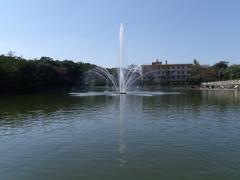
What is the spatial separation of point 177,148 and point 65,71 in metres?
125

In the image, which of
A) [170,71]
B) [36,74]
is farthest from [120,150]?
[170,71]

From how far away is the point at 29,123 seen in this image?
2858cm

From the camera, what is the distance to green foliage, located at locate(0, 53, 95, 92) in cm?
8474

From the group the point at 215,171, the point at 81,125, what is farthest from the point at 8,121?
the point at 215,171

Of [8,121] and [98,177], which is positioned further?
[8,121]

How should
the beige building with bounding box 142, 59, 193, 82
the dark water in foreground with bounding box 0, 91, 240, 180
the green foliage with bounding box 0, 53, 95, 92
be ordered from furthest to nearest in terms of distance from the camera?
the beige building with bounding box 142, 59, 193, 82 < the green foliage with bounding box 0, 53, 95, 92 < the dark water in foreground with bounding box 0, 91, 240, 180

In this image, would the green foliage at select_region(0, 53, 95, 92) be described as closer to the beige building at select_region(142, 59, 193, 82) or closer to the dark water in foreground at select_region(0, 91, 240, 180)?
the beige building at select_region(142, 59, 193, 82)

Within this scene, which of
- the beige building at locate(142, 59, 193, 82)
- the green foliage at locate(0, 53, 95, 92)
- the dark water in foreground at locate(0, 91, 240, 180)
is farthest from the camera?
the beige building at locate(142, 59, 193, 82)

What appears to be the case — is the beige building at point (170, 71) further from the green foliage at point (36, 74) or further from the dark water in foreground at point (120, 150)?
the dark water in foreground at point (120, 150)

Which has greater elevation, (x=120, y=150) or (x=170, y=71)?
(x=170, y=71)

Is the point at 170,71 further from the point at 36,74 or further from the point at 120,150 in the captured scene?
the point at 120,150

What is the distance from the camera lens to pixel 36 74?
10931 cm

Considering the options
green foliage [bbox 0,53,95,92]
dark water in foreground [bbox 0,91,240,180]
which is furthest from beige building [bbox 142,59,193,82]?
dark water in foreground [bbox 0,91,240,180]

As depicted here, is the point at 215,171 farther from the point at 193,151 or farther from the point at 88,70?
the point at 88,70
